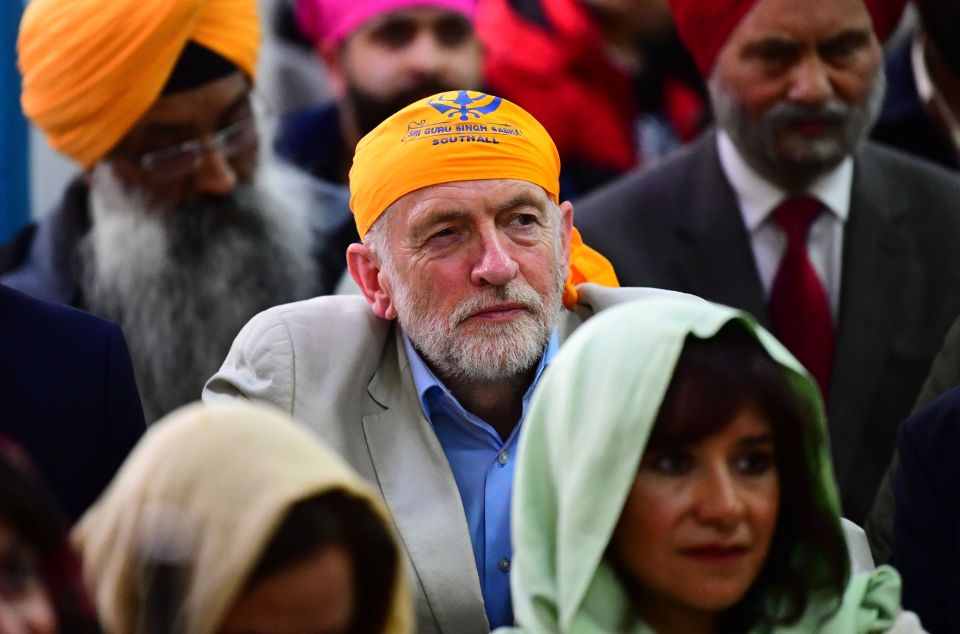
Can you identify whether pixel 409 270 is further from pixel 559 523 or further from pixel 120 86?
pixel 120 86

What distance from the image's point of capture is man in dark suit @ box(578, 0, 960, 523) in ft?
21.0

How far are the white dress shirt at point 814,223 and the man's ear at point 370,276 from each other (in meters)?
1.77

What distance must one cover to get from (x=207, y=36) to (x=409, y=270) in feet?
7.48

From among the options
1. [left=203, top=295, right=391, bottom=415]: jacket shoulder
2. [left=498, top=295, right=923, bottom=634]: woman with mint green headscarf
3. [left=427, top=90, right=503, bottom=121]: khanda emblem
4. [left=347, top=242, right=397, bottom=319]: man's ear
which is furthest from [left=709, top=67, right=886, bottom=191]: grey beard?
[left=498, top=295, right=923, bottom=634]: woman with mint green headscarf

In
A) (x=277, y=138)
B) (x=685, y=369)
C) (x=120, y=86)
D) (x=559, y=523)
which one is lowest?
(x=277, y=138)

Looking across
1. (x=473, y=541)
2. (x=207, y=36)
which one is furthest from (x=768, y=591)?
(x=207, y=36)

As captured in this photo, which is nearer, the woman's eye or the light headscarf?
the light headscarf

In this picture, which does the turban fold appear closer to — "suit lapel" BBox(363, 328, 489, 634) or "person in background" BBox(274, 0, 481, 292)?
"person in background" BBox(274, 0, 481, 292)

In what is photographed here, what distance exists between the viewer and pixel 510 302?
191 inches

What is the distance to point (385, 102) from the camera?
8273 mm

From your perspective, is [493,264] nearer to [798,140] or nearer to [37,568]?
[37,568]

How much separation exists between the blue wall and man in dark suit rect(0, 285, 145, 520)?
310 cm

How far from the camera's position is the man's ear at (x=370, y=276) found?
5117mm

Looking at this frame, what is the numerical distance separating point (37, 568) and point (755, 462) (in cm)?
135
